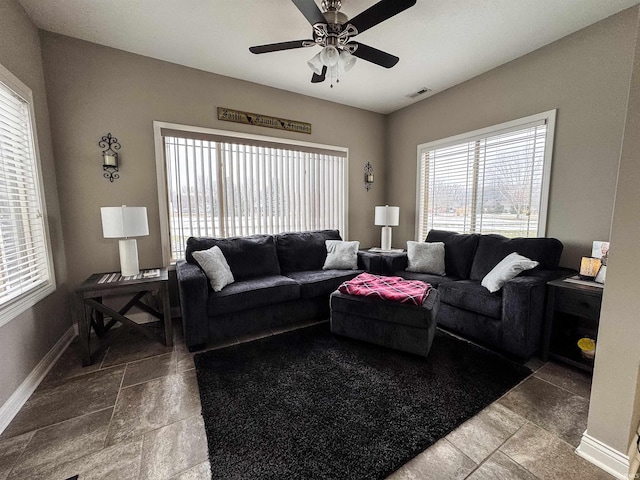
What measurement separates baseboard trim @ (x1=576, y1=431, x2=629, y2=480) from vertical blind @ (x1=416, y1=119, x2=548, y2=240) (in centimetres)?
208

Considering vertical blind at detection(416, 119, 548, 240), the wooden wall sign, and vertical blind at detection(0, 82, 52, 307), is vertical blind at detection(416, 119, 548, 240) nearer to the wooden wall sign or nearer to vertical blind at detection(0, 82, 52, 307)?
the wooden wall sign

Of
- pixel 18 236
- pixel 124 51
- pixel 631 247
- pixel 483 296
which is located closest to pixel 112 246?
pixel 18 236

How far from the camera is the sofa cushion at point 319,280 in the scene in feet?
9.43

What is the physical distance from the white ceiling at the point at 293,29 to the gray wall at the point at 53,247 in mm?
260

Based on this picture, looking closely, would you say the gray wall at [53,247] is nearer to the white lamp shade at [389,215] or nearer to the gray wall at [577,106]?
the white lamp shade at [389,215]

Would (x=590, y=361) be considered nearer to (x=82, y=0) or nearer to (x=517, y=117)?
(x=517, y=117)

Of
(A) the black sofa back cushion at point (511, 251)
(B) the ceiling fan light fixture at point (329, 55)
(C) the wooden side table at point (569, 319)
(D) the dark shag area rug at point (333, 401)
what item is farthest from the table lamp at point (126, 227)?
(C) the wooden side table at point (569, 319)

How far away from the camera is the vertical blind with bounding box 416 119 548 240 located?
2898 mm

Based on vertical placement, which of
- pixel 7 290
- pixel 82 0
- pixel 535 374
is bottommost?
pixel 535 374

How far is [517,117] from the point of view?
2.94 m

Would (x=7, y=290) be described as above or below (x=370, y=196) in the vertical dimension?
below

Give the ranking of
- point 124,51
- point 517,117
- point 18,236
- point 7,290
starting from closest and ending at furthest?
point 7,290, point 18,236, point 124,51, point 517,117

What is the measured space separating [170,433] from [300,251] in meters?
2.25

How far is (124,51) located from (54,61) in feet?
1.92
